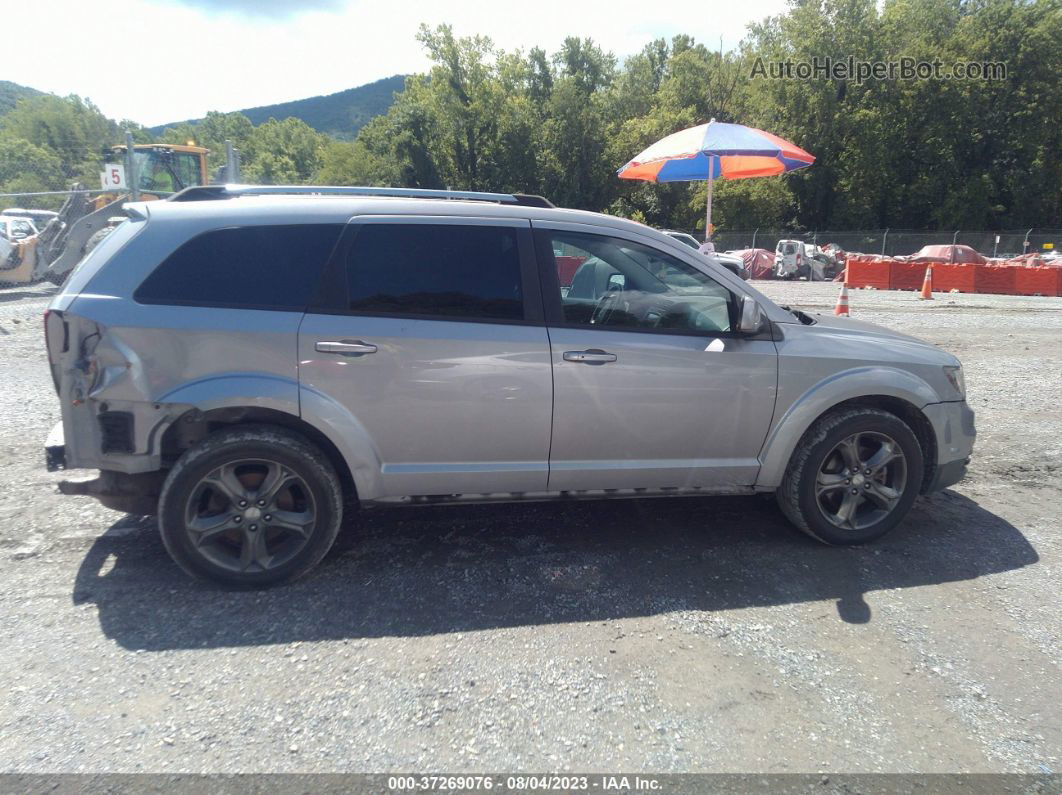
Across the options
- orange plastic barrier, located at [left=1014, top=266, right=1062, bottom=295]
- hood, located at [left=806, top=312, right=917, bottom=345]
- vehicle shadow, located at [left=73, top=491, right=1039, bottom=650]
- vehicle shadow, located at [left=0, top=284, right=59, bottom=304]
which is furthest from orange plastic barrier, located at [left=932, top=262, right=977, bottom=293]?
vehicle shadow, located at [left=0, top=284, right=59, bottom=304]

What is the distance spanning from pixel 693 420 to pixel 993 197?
161ft

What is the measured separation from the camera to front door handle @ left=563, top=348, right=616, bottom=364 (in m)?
3.78

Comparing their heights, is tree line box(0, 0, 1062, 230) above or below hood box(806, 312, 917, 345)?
above


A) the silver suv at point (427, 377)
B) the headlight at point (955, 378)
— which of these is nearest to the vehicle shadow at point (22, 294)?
the silver suv at point (427, 377)

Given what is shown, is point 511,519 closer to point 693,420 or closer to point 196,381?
point 693,420

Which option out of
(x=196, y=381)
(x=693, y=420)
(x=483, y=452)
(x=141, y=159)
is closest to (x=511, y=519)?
(x=483, y=452)

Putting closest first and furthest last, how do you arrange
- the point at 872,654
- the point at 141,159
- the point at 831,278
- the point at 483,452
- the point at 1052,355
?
1. the point at 872,654
2. the point at 483,452
3. the point at 1052,355
4. the point at 141,159
5. the point at 831,278

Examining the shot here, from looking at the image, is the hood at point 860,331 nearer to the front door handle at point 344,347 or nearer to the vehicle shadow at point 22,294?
the front door handle at point 344,347

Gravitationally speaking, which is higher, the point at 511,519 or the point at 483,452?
the point at 483,452

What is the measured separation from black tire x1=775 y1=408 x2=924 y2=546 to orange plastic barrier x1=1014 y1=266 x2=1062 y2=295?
21.8 metres

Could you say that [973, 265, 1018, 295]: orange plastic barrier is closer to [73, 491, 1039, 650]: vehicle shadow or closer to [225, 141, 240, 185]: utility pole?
[73, 491, 1039, 650]: vehicle shadow

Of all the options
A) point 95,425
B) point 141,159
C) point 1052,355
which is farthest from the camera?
point 141,159

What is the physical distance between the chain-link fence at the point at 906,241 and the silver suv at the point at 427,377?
3578cm

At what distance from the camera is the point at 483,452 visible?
12.4ft
